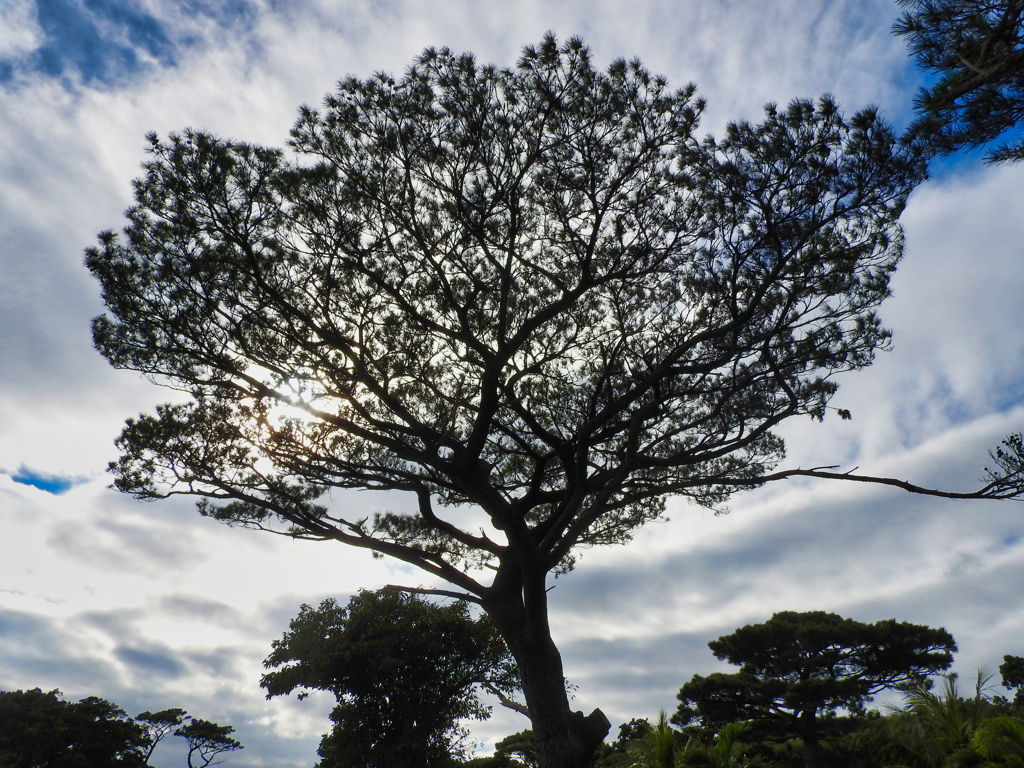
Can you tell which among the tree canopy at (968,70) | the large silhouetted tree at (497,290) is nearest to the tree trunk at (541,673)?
the large silhouetted tree at (497,290)

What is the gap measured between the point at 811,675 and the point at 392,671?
11.8m

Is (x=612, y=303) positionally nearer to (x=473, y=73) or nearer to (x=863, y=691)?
(x=473, y=73)

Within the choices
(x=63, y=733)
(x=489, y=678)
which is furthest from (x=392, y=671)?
(x=63, y=733)

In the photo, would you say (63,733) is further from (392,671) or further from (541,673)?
(541,673)

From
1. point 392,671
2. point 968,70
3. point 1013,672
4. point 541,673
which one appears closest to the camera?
point 968,70

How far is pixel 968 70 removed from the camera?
117 inches

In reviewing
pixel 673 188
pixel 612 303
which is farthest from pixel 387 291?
pixel 673 188

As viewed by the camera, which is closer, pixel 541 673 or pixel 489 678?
pixel 541 673

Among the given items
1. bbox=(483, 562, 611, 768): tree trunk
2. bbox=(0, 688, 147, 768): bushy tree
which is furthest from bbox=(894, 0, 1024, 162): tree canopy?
bbox=(0, 688, 147, 768): bushy tree

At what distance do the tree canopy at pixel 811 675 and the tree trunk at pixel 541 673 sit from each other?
12.6 m

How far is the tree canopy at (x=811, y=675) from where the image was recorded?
52.0 ft

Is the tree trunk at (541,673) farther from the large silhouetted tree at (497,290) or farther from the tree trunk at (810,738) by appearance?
the tree trunk at (810,738)

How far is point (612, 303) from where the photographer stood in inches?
273

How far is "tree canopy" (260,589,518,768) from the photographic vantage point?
1524 cm
